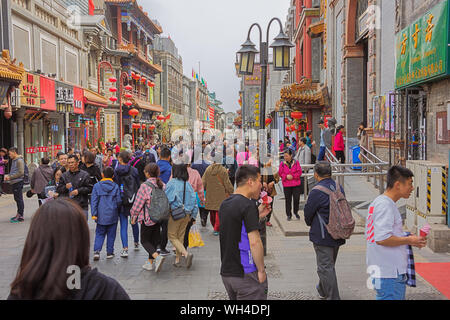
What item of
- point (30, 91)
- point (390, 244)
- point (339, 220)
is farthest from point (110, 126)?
point (390, 244)

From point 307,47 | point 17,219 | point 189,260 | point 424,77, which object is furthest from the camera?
point 307,47

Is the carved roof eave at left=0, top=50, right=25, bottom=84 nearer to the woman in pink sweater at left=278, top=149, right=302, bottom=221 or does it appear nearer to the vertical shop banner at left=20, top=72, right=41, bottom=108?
the vertical shop banner at left=20, top=72, right=41, bottom=108

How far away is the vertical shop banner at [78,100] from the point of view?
24794 millimetres

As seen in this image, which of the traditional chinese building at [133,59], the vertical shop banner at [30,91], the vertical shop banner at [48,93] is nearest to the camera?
the vertical shop banner at [30,91]

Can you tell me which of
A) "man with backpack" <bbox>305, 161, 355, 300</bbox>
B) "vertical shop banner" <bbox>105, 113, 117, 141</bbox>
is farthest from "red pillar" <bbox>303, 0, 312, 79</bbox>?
"man with backpack" <bbox>305, 161, 355, 300</bbox>

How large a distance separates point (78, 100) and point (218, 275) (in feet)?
68.0

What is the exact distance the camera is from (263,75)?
909 cm

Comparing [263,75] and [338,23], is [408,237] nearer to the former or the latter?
[263,75]

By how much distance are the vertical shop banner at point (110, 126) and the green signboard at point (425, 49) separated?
1104 inches

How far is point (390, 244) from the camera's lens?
13.2 ft

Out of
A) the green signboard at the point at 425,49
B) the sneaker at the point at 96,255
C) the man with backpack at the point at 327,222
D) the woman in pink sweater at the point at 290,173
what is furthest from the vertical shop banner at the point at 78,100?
the man with backpack at the point at 327,222

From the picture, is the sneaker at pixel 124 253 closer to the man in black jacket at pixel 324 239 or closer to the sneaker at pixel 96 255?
the sneaker at pixel 96 255

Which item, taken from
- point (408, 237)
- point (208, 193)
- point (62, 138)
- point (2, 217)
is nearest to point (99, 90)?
point (62, 138)

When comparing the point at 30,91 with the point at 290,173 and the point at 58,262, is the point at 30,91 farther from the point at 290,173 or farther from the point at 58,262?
the point at 58,262
